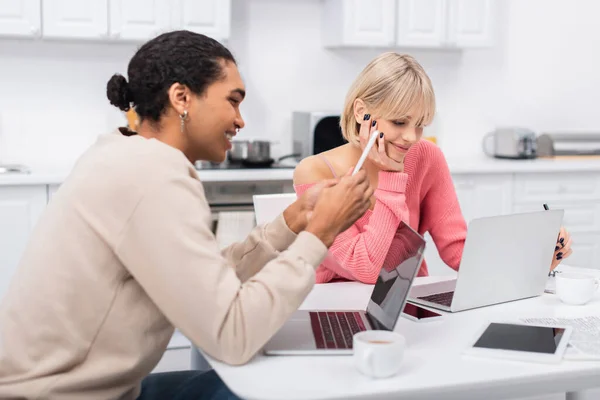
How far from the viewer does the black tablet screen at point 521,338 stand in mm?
1258

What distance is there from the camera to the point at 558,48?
4.59m

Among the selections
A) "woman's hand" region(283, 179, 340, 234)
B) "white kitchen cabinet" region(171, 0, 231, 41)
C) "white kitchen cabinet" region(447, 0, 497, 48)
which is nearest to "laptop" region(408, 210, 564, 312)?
"woman's hand" region(283, 179, 340, 234)

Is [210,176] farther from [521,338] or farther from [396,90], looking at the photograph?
[521,338]

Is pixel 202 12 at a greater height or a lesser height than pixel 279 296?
greater

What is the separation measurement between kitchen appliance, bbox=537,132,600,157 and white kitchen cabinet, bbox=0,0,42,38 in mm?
2745

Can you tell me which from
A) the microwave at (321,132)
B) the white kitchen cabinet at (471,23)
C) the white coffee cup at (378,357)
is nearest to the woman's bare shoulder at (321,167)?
the white coffee cup at (378,357)

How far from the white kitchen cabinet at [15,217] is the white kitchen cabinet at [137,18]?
2.69 ft

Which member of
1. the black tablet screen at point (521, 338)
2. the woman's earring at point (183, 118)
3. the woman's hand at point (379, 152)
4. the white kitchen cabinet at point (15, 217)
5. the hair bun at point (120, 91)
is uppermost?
the hair bun at point (120, 91)

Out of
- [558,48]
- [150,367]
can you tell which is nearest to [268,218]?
[150,367]

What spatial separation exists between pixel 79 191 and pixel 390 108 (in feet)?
3.34

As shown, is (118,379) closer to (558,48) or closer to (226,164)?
(226,164)

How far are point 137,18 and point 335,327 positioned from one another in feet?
8.23

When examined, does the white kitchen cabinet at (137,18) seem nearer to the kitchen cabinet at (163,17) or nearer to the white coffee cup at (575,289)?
the kitchen cabinet at (163,17)

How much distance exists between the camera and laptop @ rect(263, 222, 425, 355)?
1.27 m
